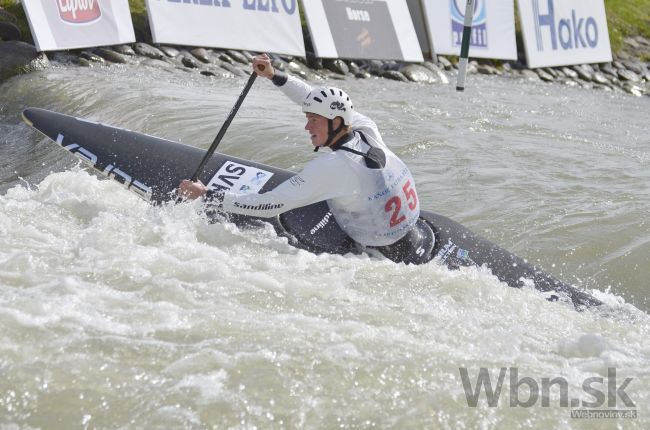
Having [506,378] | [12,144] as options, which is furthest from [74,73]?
[506,378]

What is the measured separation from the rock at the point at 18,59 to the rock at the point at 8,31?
283mm

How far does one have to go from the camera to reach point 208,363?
12.3 feet

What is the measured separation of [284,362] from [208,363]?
0.33 meters

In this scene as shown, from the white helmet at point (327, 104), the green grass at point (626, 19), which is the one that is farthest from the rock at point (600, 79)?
the white helmet at point (327, 104)

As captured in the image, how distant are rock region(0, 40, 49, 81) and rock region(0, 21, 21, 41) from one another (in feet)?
0.93

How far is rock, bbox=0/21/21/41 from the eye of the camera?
12.0 m

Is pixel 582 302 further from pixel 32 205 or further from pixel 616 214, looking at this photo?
pixel 32 205

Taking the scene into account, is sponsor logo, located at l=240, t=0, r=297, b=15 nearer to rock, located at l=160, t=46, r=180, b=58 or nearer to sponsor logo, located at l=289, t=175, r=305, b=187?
rock, located at l=160, t=46, r=180, b=58

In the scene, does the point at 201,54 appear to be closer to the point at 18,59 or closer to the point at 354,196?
the point at 18,59

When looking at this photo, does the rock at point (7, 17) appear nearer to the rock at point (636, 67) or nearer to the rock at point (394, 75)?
the rock at point (394, 75)

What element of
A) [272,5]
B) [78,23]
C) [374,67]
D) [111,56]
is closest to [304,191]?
[78,23]

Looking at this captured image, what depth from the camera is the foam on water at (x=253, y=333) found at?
3.49 metres

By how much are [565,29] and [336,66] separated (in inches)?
263

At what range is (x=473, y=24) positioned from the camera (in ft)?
55.3
